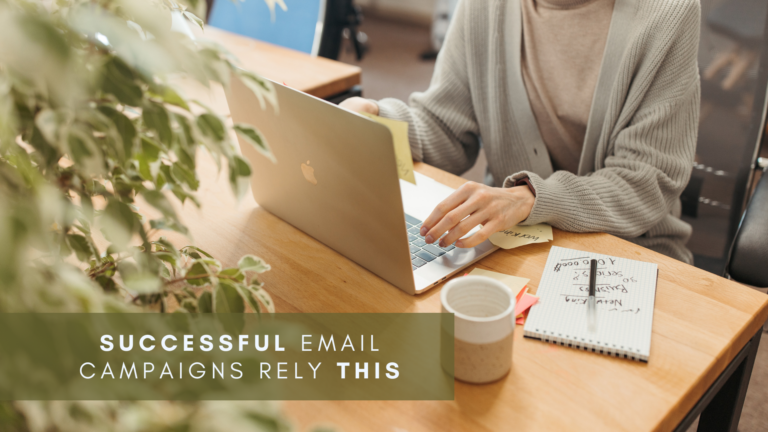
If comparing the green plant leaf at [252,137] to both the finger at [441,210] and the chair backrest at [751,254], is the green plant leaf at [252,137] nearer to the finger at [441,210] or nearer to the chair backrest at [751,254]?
the finger at [441,210]

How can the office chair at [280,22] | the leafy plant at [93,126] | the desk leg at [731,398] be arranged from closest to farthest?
1. the leafy plant at [93,126]
2. the desk leg at [731,398]
3. the office chair at [280,22]

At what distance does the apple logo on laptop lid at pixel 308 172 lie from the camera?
2.54 feet

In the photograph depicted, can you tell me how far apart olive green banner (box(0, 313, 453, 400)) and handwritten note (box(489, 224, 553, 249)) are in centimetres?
20

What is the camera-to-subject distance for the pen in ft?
2.25

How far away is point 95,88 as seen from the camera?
15.4 inches

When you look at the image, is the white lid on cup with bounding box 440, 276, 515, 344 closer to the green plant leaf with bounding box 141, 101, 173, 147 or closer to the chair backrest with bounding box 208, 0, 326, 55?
the green plant leaf with bounding box 141, 101, 173, 147

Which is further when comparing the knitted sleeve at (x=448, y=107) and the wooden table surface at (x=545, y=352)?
the knitted sleeve at (x=448, y=107)

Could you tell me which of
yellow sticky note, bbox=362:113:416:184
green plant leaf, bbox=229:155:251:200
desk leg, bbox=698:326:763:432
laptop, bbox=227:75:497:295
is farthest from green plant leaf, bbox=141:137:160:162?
desk leg, bbox=698:326:763:432

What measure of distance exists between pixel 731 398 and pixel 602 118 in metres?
0.53

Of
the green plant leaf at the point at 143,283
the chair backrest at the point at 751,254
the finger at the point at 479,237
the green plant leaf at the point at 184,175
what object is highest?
the green plant leaf at the point at 184,175

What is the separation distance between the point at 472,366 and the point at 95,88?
0.45 metres

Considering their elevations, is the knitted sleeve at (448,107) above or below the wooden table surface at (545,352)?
above

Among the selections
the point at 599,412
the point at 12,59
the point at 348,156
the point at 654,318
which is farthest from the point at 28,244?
the point at 654,318

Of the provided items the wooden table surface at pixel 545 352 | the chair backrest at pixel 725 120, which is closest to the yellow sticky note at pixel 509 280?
the wooden table surface at pixel 545 352
